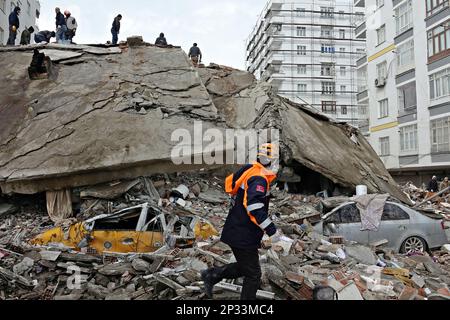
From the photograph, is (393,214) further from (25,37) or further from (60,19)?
(25,37)

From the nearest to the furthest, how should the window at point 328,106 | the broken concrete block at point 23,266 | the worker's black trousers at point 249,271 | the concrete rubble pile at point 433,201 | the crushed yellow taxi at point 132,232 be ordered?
the worker's black trousers at point 249,271
the broken concrete block at point 23,266
the crushed yellow taxi at point 132,232
the concrete rubble pile at point 433,201
the window at point 328,106

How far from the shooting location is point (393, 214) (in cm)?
864

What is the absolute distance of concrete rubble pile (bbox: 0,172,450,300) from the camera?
189 inches

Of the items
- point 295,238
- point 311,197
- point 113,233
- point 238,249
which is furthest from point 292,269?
point 311,197

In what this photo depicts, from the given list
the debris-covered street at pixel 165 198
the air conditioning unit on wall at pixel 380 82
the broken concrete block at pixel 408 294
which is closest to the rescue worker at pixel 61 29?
the debris-covered street at pixel 165 198

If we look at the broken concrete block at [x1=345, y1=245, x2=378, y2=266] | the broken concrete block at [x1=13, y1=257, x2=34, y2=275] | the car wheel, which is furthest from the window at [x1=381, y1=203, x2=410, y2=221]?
the broken concrete block at [x1=13, y1=257, x2=34, y2=275]

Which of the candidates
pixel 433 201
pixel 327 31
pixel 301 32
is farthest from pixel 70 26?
pixel 327 31

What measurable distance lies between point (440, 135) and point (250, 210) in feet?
79.0

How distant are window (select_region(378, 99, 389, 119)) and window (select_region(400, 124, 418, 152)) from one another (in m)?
2.68

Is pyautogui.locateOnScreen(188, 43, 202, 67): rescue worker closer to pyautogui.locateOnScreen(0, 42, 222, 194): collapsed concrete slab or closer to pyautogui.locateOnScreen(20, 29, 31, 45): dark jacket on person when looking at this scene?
pyautogui.locateOnScreen(0, 42, 222, 194): collapsed concrete slab

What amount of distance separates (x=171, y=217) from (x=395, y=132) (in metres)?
25.3

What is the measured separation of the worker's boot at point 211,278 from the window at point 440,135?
23.3 metres

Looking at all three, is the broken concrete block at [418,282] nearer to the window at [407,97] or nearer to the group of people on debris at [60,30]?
the group of people on debris at [60,30]

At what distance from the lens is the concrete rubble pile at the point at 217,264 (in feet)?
15.7
